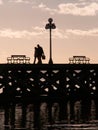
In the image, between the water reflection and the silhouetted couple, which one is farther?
the silhouetted couple

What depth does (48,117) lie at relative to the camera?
4041 cm

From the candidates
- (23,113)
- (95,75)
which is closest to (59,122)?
(23,113)

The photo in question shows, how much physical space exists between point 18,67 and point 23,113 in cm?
455

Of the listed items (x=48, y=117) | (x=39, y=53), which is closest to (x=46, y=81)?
(x=39, y=53)

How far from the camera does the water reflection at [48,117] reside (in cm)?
3522

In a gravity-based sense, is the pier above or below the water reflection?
above

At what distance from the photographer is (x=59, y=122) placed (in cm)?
3812

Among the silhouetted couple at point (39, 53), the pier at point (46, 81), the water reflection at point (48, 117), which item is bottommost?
the water reflection at point (48, 117)

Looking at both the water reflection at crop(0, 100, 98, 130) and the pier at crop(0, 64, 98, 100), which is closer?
the water reflection at crop(0, 100, 98, 130)

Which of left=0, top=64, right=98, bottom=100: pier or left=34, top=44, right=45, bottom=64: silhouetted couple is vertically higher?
left=34, top=44, right=45, bottom=64: silhouetted couple

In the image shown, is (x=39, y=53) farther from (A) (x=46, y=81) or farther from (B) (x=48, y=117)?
(B) (x=48, y=117)

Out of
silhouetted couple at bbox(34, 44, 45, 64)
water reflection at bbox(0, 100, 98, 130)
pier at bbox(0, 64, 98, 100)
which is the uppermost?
silhouetted couple at bbox(34, 44, 45, 64)

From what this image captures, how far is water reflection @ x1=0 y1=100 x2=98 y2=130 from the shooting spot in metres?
35.2

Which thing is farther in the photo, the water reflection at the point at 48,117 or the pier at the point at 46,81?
the pier at the point at 46,81
